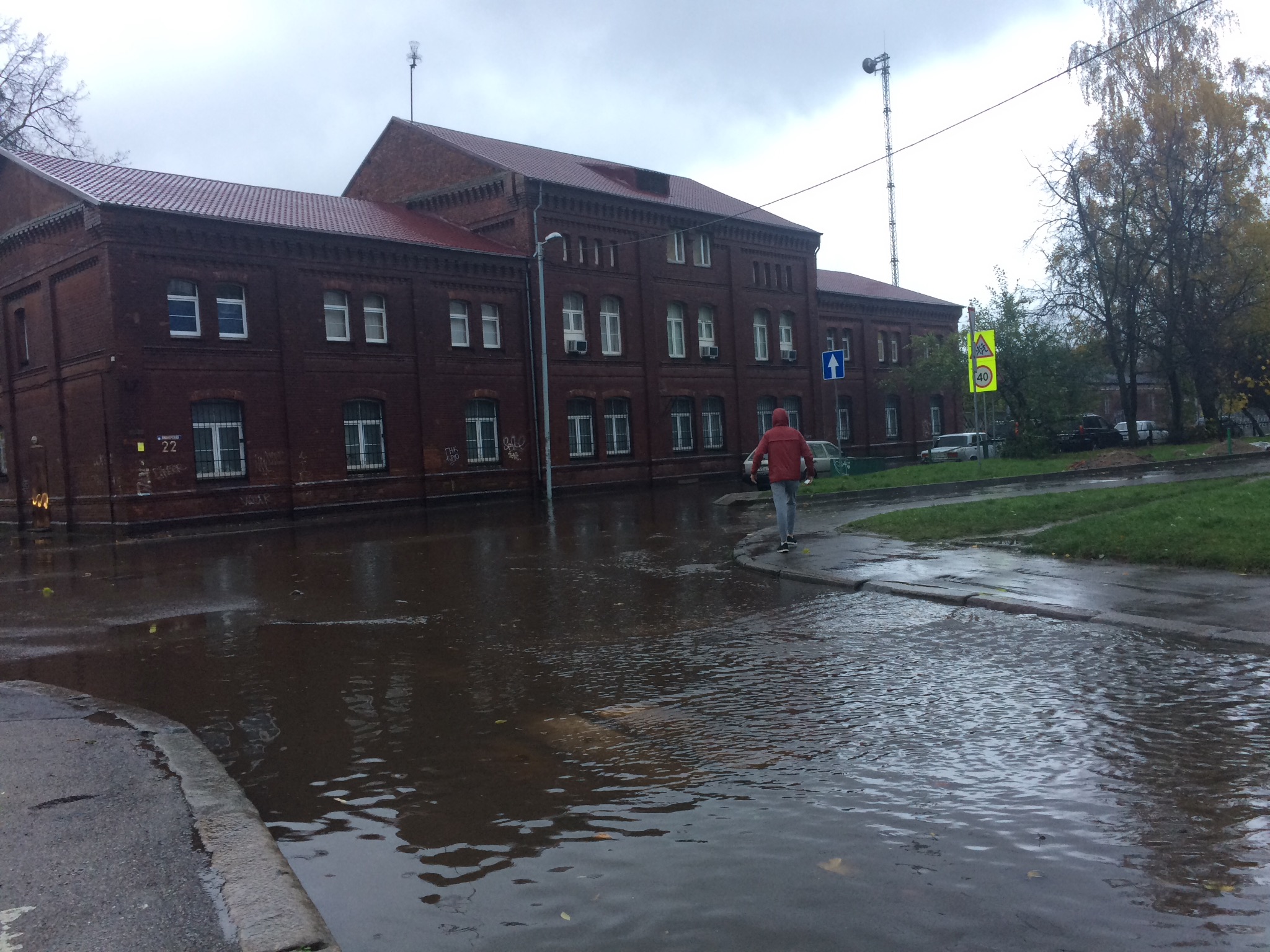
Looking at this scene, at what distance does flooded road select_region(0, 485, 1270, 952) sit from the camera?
3.79m

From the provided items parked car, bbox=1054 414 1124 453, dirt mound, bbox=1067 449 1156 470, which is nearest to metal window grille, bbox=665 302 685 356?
parked car, bbox=1054 414 1124 453

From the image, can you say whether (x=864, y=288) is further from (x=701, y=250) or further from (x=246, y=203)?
(x=246, y=203)

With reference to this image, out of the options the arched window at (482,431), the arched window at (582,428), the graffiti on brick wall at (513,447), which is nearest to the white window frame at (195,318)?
the arched window at (482,431)

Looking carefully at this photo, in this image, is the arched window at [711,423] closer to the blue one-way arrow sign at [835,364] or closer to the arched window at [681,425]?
the arched window at [681,425]

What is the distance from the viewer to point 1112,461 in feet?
102

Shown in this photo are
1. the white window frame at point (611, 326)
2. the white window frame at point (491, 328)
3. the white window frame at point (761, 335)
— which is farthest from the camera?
the white window frame at point (761, 335)

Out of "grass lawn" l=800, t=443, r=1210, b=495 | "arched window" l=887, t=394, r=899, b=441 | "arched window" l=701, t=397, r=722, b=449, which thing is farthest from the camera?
"arched window" l=887, t=394, r=899, b=441

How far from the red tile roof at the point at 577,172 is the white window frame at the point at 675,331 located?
394cm

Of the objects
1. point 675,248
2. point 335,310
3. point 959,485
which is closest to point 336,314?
point 335,310

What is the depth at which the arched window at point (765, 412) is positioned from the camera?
156ft

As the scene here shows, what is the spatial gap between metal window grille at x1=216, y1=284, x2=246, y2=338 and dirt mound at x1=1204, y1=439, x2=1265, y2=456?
92.4 ft

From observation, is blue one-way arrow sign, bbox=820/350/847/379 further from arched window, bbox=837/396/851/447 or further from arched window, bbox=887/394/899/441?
arched window, bbox=887/394/899/441

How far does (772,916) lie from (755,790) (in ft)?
4.42

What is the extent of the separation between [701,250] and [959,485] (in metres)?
22.0
